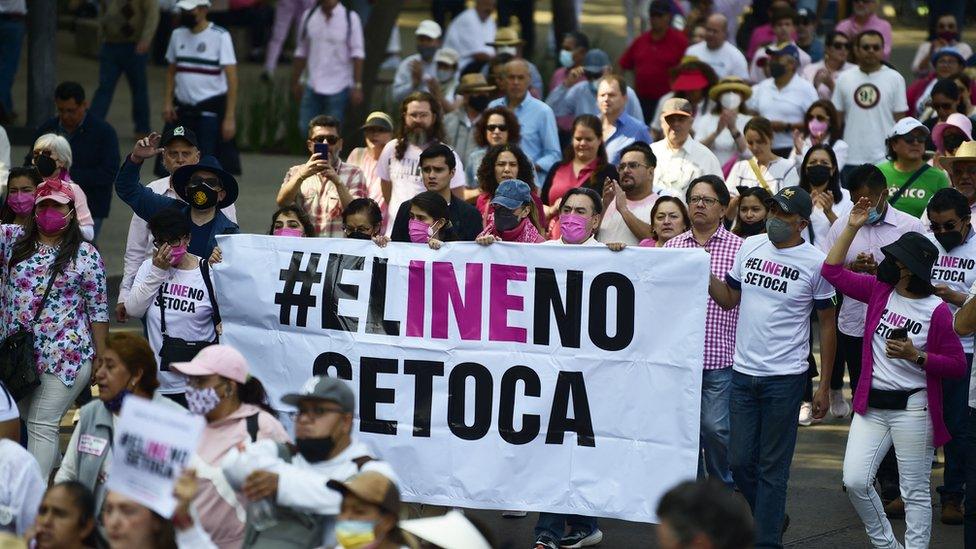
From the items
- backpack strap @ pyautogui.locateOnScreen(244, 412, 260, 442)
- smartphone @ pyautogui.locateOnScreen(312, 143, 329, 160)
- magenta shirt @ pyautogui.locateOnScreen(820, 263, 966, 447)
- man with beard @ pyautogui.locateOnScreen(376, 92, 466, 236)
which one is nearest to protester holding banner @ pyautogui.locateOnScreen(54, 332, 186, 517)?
backpack strap @ pyautogui.locateOnScreen(244, 412, 260, 442)

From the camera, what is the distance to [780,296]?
8.32 metres

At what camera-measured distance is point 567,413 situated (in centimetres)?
846

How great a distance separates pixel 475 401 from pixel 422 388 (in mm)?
293

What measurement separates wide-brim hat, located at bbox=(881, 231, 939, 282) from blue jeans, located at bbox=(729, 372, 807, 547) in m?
0.76

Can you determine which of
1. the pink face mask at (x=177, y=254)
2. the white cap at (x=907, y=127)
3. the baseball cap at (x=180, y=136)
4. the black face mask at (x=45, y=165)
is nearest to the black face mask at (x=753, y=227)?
the white cap at (x=907, y=127)

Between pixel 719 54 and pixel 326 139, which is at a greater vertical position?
pixel 719 54

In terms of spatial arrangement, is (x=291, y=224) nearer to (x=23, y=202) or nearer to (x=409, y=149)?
(x=23, y=202)

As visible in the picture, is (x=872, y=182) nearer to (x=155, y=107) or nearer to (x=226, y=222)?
(x=226, y=222)

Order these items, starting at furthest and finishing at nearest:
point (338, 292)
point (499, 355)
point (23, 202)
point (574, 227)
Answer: point (23, 202) < point (574, 227) < point (338, 292) < point (499, 355)

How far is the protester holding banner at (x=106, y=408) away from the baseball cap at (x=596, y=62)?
8161mm

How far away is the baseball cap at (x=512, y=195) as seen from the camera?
30.2 ft

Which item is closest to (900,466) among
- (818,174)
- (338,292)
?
(818,174)

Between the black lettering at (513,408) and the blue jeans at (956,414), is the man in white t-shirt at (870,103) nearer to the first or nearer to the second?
the blue jeans at (956,414)

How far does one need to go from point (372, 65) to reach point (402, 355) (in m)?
9.20
